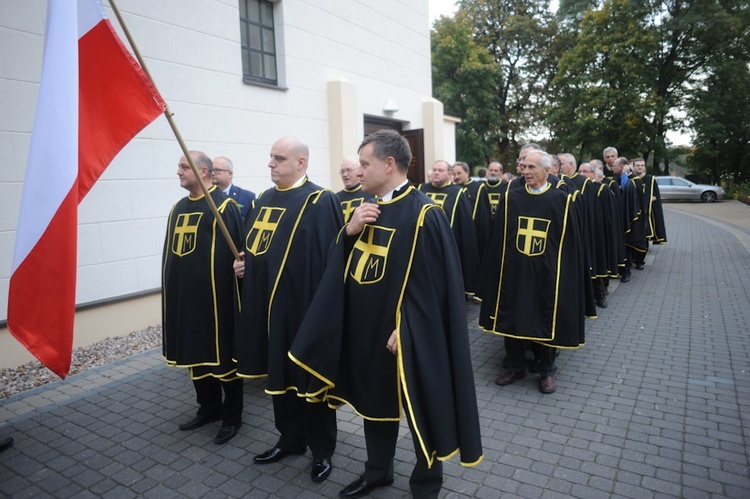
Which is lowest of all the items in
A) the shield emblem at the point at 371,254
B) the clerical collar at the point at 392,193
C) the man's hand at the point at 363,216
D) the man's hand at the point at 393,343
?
the man's hand at the point at 393,343

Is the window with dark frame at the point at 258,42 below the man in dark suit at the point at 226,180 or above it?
above

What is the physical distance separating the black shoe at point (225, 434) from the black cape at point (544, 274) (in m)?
2.52

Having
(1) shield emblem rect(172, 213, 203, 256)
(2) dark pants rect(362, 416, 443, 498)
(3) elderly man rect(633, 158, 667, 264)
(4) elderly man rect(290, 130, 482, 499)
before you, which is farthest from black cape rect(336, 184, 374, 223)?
(3) elderly man rect(633, 158, 667, 264)

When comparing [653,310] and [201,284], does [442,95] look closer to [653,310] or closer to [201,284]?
[653,310]

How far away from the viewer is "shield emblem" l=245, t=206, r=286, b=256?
140 inches

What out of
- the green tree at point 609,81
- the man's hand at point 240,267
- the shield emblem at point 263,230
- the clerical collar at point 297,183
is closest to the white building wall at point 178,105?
the man's hand at point 240,267

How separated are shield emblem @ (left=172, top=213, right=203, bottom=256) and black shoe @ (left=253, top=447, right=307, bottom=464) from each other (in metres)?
1.57

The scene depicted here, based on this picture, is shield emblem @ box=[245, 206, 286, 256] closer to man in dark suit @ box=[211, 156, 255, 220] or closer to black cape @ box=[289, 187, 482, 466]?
black cape @ box=[289, 187, 482, 466]

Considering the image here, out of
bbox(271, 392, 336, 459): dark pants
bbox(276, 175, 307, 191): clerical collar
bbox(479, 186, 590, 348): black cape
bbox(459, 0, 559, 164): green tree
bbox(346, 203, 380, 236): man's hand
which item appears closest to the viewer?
bbox(346, 203, 380, 236): man's hand

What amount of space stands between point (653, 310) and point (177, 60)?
7.48 m

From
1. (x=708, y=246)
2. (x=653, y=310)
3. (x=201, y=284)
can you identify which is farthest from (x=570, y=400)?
(x=708, y=246)

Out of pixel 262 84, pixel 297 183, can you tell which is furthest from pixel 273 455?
pixel 262 84

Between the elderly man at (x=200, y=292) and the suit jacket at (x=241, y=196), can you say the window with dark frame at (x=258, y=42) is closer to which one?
the suit jacket at (x=241, y=196)

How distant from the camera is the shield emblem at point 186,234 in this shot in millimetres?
3959
